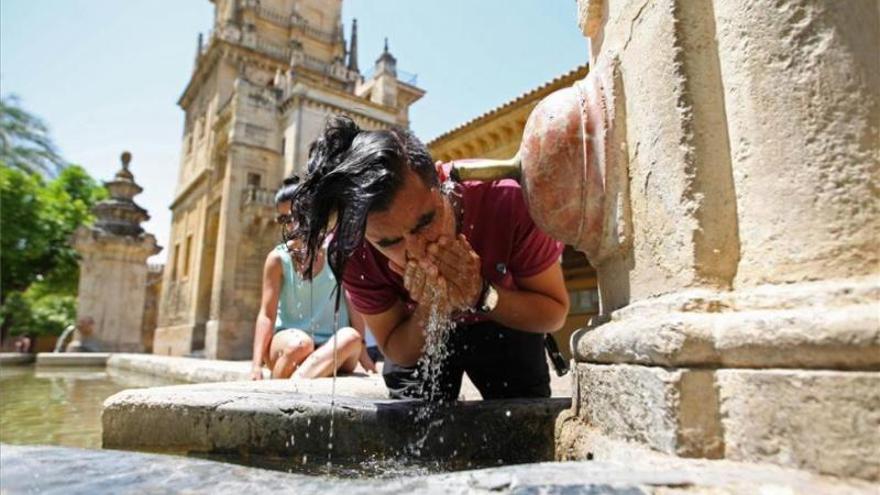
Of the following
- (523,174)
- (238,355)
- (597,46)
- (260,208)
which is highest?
(260,208)

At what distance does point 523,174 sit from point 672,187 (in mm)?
440

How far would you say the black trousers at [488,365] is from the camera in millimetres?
2111

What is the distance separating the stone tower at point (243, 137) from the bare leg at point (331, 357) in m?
11.7

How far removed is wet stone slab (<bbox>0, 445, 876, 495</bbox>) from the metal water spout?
576 mm

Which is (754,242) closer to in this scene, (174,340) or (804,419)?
(804,419)

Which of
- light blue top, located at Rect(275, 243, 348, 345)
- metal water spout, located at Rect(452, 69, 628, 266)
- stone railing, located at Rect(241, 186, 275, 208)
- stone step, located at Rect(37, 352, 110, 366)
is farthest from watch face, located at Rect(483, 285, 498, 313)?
stone railing, located at Rect(241, 186, 275, 208)

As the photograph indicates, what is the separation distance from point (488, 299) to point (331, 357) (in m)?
1.84

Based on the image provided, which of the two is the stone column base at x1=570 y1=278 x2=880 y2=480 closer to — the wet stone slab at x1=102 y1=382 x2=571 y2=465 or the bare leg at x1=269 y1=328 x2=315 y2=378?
the wet stone slab at x1=102 y1=382 x2=571 y2=465

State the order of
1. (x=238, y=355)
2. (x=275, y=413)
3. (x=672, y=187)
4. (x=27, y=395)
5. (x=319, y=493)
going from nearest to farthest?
(x=319, y=493)
(x=672, y=187)
(x=275, y=413)
(x=27, y=395)
(x=238, y=355)

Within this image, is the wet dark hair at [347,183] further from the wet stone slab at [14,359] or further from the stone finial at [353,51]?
the stone finial at [353,51]

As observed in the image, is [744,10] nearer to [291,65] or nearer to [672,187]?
[672,187]

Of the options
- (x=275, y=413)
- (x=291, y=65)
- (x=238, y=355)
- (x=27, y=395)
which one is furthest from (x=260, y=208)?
(x=275, y=413)

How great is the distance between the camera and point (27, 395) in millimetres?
5215

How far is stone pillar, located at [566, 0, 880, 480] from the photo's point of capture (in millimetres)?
784
